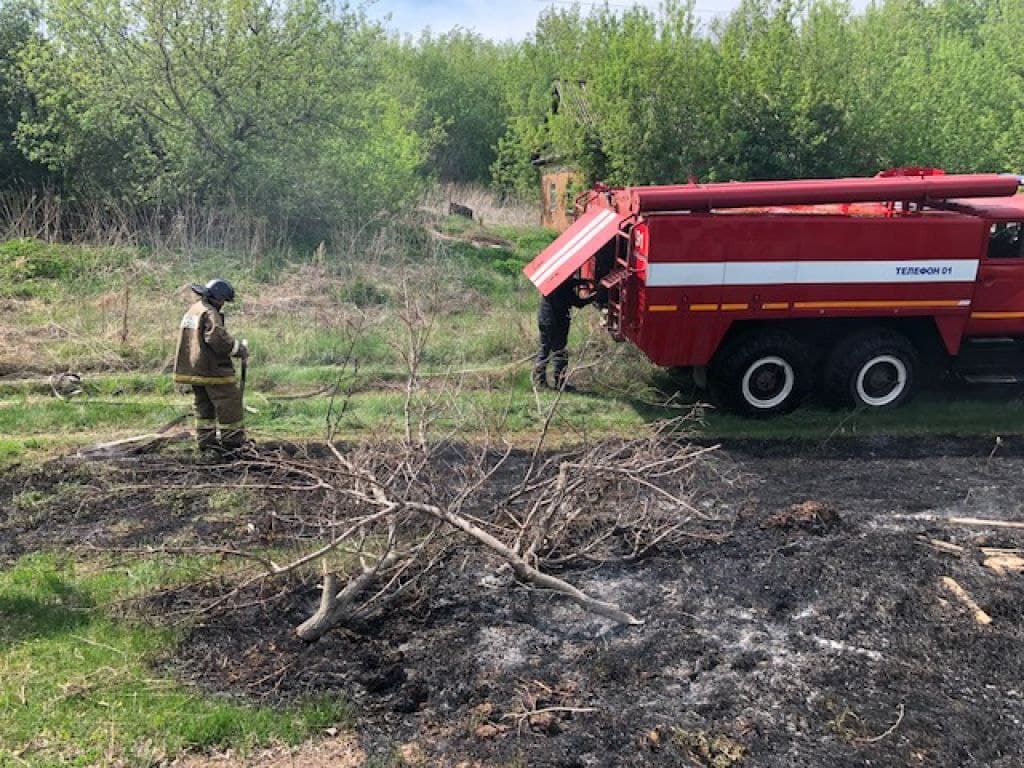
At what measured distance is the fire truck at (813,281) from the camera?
8.41 metres

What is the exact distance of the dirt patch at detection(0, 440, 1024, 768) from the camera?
157 inches

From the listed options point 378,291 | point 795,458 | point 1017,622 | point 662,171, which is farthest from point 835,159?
point 1017,622

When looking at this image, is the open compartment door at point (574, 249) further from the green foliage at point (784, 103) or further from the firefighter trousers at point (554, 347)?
the green foliage at point (784, 103)

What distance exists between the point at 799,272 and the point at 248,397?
615 centimetres

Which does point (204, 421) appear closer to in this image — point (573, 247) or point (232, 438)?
point (232, 438)

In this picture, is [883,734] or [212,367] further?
[212,367]

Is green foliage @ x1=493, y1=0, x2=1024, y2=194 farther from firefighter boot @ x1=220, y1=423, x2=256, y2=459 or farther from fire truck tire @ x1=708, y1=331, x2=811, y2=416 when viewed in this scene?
firefighter boot @ x1=220, y1=423, x2=256, y2=459

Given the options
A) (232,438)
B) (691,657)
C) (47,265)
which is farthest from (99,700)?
(47,265)

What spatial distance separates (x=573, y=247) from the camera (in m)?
9.65

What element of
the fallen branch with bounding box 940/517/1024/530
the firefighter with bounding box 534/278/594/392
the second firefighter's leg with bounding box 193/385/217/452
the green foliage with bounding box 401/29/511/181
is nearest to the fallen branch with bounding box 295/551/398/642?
the second firefighter's leg with bounding box 193/385/217/452

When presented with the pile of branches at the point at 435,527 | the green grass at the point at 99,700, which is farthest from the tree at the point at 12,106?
the green grass at the point at 99,700

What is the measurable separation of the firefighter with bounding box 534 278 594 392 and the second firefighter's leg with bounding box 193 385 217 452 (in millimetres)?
3562

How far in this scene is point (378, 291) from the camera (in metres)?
13.3

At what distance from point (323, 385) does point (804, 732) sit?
23.2 feet
